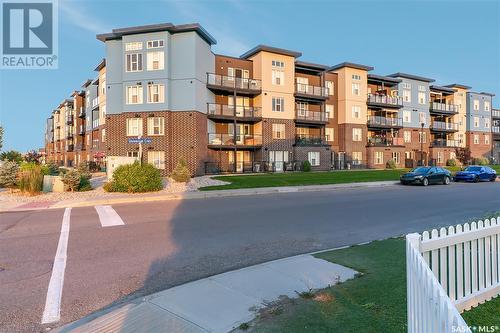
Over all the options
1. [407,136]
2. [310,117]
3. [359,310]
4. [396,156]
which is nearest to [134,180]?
[359,310]

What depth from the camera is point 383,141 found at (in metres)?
51.5

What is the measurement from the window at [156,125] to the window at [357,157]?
2817 cm

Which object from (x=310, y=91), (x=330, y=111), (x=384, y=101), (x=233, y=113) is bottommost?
(x=233, y=113)

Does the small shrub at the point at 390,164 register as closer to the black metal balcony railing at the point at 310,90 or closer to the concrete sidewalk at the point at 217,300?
the black metal balcony railing at the point at 310,90

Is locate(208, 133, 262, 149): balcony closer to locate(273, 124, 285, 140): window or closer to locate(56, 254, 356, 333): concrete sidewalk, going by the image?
locate(273, 124, 285, 140): window

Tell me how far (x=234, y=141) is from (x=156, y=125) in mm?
8258

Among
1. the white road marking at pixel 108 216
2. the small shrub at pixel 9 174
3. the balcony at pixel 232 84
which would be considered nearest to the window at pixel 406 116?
the balcony at pixel 232 84

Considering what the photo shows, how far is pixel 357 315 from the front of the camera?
4.06 m

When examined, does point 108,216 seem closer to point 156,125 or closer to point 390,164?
point 156,125

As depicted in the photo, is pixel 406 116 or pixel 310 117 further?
pixel 406 116

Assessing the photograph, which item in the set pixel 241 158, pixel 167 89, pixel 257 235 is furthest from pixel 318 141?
pixel 257 235

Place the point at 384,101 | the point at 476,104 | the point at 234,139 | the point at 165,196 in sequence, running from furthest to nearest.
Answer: the point at 476,104 < the point at 384,101 < the point at 234,139 < the point at 165,196

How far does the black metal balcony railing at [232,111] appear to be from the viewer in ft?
118

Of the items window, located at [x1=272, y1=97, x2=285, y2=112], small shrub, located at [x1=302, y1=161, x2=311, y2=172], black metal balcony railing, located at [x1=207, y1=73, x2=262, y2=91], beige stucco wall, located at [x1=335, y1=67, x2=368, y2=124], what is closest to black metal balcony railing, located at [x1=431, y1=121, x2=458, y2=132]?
beige stucco wall, located at [x1=335, y1=67, x2=368, y2=124]
